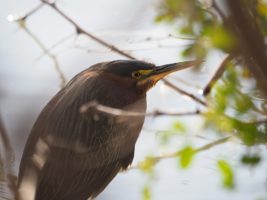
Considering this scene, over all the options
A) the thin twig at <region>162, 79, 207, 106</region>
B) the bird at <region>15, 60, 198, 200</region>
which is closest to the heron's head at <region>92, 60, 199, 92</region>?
the bird at <region>15, 60, 198, 200</region>

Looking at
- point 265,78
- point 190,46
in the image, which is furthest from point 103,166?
point 265,78

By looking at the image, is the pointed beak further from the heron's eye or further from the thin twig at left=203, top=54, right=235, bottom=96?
the thin twig at left=203, top=54, right=235, bottom=96

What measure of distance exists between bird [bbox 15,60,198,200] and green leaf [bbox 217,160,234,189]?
1.16m

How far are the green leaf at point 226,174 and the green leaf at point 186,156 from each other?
0.06 m

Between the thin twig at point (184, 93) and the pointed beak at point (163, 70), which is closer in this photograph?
the thin twig at point (184, 93)

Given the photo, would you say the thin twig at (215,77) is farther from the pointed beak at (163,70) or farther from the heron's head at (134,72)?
the heron's head at (134,72)

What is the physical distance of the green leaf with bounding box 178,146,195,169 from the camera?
1.16 metres

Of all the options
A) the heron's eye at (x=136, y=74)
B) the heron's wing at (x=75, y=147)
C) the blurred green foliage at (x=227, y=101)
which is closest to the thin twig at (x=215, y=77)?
the blurred green foliage at (x=227, y=101)

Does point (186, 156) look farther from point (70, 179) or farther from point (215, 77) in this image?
point (70, 179)

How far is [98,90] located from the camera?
2.75 metres

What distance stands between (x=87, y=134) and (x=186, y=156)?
1.45 meters

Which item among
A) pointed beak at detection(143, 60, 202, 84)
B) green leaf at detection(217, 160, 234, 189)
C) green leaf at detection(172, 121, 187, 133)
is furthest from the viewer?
pointed beak at detection(143, 60, 202, 84)

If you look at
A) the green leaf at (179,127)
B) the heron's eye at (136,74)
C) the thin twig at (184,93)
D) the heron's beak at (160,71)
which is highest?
the green leaf at (179,127)

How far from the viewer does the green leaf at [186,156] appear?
1155 mm
